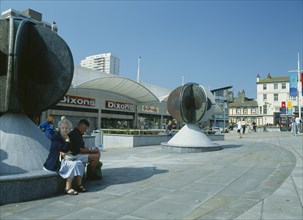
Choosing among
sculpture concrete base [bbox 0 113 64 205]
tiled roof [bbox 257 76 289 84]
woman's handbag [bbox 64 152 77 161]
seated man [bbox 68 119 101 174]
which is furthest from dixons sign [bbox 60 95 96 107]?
tiled roof [bbox 257 76 289 84]

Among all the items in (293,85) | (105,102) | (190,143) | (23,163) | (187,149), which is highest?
(293,85)

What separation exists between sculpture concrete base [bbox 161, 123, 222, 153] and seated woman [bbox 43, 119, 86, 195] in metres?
7.74

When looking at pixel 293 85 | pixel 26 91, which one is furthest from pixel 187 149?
pixel 293 85

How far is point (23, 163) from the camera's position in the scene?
212 inches

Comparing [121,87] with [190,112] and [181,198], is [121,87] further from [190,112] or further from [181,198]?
[181,198]

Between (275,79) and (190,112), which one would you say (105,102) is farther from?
(275,79)

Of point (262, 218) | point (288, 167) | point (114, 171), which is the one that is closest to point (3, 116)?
point (114, 171)

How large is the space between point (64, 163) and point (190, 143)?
27.4 ft

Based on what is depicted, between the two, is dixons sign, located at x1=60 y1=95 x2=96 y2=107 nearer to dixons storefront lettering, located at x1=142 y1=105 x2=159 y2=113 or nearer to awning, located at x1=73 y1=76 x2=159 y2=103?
awning, located at x1=73 y1=76 x2=159 y2=103

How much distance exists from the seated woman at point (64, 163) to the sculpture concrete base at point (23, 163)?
0.51 ft

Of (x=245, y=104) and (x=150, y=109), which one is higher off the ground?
(x=245, y=104)

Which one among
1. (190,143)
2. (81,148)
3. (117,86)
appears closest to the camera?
(81,148)

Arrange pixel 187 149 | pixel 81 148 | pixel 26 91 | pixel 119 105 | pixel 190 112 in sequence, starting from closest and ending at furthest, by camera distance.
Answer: pixel 81 148 < pixel 26 91 < pixel 187 149 < pixel 190 112 < pixel 119 105

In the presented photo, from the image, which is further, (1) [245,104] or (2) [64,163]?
(1) [245,104]
